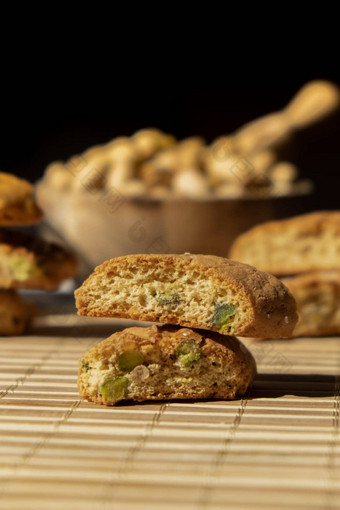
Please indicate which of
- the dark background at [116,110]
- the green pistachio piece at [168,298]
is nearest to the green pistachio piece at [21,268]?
the green pistachio piece at [168,298]

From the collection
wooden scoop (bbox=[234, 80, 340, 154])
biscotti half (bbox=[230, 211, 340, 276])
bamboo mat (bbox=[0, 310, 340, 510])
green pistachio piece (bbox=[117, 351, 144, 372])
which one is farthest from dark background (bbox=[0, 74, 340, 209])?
green pistachio piece (bbox=[117, 351, 144, 372])

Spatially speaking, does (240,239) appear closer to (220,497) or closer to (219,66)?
(220,497)

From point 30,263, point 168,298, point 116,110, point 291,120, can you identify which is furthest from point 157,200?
point 116,110

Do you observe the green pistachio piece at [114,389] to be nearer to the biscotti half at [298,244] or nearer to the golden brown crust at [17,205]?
the golden brown crust at [17,205]

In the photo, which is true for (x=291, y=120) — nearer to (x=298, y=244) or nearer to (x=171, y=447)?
(x=298, y=244)

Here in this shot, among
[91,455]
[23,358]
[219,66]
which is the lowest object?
[23,358]

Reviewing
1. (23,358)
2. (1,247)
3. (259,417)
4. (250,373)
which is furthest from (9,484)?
(1,247)
